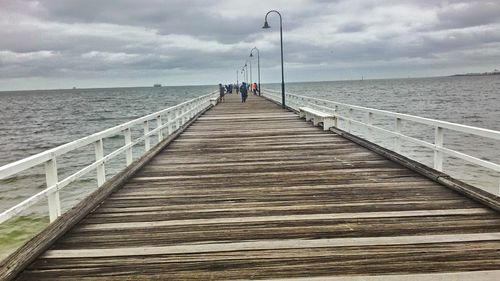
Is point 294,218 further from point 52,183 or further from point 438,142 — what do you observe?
point 438,142

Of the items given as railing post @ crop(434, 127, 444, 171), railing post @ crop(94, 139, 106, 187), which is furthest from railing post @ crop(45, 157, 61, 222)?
railing post @ crop(434, 127, 444, 171)

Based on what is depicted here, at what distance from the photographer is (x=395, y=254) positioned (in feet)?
13.9

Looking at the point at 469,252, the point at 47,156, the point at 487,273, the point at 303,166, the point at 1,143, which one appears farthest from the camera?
the point at 1,143

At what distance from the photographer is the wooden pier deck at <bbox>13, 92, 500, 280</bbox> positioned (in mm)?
3998

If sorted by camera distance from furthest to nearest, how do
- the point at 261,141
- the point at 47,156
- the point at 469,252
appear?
the point at 261,141
the point at 47,156
the point at 469,252

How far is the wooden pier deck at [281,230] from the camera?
400 cm

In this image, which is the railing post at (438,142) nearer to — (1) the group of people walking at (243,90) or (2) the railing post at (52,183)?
(2) the railing post at (52,183)

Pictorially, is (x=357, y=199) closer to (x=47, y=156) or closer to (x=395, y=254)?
(x=395, y=254)

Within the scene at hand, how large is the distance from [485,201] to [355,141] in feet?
20.3

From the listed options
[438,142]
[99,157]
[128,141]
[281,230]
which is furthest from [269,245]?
[128,141]

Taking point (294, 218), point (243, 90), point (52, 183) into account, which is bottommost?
point (294, 218)

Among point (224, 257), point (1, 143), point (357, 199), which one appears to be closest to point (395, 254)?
point (224, 257)

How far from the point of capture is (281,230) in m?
4.98

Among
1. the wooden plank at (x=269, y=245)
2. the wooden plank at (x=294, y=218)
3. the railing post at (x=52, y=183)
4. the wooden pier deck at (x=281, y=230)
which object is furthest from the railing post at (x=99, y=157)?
→ the wooden plank at (x=269, y=245)
